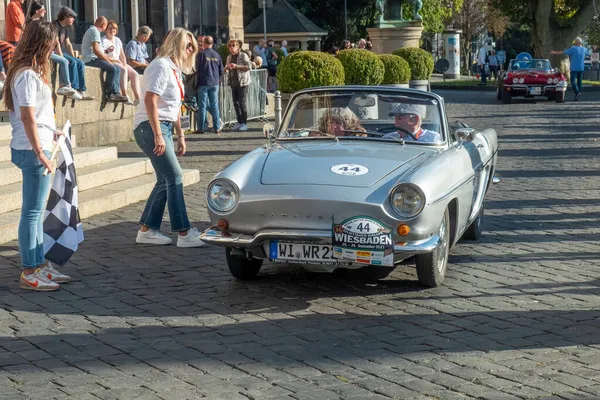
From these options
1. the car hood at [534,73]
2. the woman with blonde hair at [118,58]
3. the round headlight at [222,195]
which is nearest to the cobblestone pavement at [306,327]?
the round headlight at [222,195]

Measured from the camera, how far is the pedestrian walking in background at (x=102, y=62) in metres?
17.8

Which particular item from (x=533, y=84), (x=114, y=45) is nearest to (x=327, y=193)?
(x=114, y=45)

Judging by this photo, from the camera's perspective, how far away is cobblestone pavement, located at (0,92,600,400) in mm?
5402

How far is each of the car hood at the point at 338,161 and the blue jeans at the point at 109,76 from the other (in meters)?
9.82

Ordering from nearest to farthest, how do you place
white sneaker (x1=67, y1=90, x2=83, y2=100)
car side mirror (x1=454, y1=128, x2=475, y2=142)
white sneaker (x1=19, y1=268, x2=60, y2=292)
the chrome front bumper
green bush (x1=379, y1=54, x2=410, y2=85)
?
the chrome front bumper
white sneaker (x1=19, y1=268, x2=60, y2=292)
car side mirror (x1=454, y1=128, x2=475, y2=142)
white sneaker (x1=67, y1=90, x2=83, y2=100)
green bush (x1=379, y1=54, x2=410, y2=85)

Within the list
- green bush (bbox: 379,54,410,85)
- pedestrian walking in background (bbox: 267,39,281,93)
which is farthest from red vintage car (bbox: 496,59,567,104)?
green bush (bbox: 379,54,410,85)

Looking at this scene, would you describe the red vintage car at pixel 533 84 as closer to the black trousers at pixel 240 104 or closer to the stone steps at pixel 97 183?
the black trousers at pixel 240 104

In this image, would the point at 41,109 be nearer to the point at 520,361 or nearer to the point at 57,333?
the point at 57,333

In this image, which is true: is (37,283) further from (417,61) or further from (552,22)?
(552,22)

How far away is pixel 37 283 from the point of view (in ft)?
24.7

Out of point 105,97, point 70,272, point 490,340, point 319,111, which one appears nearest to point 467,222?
point 319,111

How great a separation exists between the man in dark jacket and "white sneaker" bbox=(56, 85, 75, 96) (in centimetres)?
445

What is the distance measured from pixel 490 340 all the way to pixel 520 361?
17.5 inches

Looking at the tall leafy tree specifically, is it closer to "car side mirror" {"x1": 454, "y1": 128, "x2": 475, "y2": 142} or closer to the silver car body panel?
"car side mirror" {"x1": 454, "y1": 128, "x2": 475, "y2": 142}
